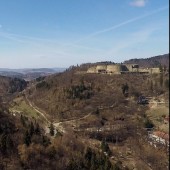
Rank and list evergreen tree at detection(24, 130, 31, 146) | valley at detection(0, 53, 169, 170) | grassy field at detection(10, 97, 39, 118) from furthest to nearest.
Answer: grassy field at detection(10, 97, 39, 118) → evergreen tree at detection(24, 130, 31, 146) → valley at detection(0, 53, 169, 170)

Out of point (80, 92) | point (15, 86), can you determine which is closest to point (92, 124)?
point (80, 92)

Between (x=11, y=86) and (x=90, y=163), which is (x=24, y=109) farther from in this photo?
(x=11, y=86)

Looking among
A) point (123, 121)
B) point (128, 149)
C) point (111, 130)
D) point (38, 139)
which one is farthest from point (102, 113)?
point (38, 139)

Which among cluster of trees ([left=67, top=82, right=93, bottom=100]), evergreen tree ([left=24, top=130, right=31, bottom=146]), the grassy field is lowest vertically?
the grassy field

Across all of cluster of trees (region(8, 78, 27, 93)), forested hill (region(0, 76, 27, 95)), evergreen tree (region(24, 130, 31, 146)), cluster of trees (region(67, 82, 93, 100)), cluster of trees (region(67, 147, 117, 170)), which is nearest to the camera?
cluster of trees (region(67, 147, 117, 170))

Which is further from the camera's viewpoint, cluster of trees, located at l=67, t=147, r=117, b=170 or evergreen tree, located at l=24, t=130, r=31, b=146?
evergreen tree, located at l=24, t=130, r=31, b=146

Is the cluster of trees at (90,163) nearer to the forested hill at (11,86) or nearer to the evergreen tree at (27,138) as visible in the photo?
the evergreen tree at (27,138)

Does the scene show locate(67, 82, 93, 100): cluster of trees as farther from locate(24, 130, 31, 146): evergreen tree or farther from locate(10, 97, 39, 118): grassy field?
locate(24, 130, 31, 146): evergreen tree

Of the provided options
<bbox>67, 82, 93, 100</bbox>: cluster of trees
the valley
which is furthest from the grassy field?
<bbox>67, 82, 93, 100</bbox>: cluster of trees

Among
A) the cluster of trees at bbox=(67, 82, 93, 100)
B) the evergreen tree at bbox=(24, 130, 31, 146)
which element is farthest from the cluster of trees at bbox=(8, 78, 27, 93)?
the evergreen tree at bbox=(24, 130, 31, 146)

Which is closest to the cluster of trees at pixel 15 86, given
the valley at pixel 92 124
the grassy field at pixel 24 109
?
the valley at pixel 92 124

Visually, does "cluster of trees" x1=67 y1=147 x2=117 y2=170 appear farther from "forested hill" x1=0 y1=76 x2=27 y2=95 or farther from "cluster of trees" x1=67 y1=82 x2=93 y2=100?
"forested hill" x1=0 y1=76 x2=27 y2=95

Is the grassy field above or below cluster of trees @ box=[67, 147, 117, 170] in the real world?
below
